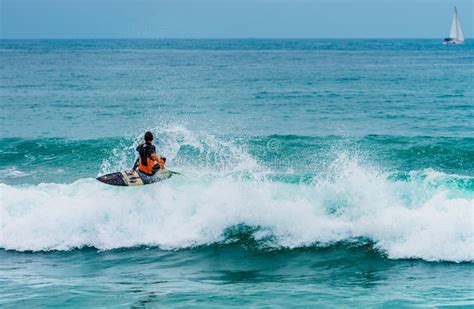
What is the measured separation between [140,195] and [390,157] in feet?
32.9

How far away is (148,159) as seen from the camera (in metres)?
15.2

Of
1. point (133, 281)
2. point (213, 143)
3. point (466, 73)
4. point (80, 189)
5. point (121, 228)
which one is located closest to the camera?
point (133, 281)

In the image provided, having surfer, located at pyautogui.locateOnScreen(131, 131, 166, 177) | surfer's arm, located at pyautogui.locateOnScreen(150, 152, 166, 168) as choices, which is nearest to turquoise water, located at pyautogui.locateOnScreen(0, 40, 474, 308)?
surfer, located at pyautogui.locateOnScreen(131, 131, 166, 177)

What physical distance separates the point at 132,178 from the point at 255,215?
319 cm

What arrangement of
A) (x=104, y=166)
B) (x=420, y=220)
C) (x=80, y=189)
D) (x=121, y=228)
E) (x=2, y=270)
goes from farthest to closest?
(x=104, y=166) < (x=80, y=189) < (x=121, y=228) < (x=420, y=220) < (x=2, y=270)

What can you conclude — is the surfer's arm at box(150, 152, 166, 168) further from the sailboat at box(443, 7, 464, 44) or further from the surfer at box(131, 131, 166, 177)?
the sailboat at box(443, 7, 464, 44)

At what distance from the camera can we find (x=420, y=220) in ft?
47.5

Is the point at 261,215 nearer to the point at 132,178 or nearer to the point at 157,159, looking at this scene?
the point at 157,159

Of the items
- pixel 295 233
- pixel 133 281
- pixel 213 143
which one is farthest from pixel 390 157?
pixel 133 281

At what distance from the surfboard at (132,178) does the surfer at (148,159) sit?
13 centimetres

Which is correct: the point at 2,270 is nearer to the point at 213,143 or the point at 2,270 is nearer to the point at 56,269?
the point at 56,269

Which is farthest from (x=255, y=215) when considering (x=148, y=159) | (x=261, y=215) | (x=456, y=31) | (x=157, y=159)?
(x=456, y=31)

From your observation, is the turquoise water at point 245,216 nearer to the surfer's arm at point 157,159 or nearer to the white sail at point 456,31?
the surfer's arm at point 157,159

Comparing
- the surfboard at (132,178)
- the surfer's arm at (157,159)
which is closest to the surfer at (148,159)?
the surfer's arm at (157,159)
